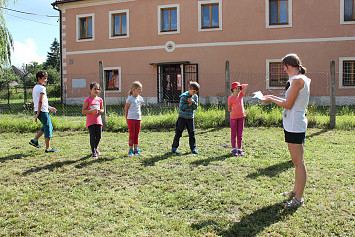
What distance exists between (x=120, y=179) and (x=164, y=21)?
15147mm

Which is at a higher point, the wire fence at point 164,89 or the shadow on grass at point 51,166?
the wire fence at point 164,89

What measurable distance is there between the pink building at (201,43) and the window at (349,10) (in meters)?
0.05

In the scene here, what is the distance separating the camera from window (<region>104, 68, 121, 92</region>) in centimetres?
1872

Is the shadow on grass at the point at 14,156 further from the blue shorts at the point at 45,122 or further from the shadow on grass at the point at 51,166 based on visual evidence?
the shadow on grass at the point at 51,166

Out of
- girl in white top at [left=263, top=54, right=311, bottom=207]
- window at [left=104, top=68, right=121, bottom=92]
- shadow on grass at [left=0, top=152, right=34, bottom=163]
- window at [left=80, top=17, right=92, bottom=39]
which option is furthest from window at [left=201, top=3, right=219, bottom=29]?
girl in white top at [left=263, top=54, right=311, bottom=207]

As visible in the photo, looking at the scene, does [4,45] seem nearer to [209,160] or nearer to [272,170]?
[209,160]

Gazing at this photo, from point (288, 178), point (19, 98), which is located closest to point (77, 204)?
point (288, 178)

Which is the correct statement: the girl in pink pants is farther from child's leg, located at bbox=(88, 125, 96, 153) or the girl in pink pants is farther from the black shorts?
child's leg, located at bbox=(88, 125, 96, 153)

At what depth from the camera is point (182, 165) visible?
4.97m

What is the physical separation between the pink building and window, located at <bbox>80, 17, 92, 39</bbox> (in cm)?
6

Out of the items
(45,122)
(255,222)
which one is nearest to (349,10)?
(45,122)

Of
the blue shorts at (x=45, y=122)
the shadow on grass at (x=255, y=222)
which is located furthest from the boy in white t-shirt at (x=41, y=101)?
the shadow on grass at (x=255, y=222)

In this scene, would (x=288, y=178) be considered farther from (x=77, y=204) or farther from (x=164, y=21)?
(x=164, y=21)

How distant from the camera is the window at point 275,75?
53.2ft
